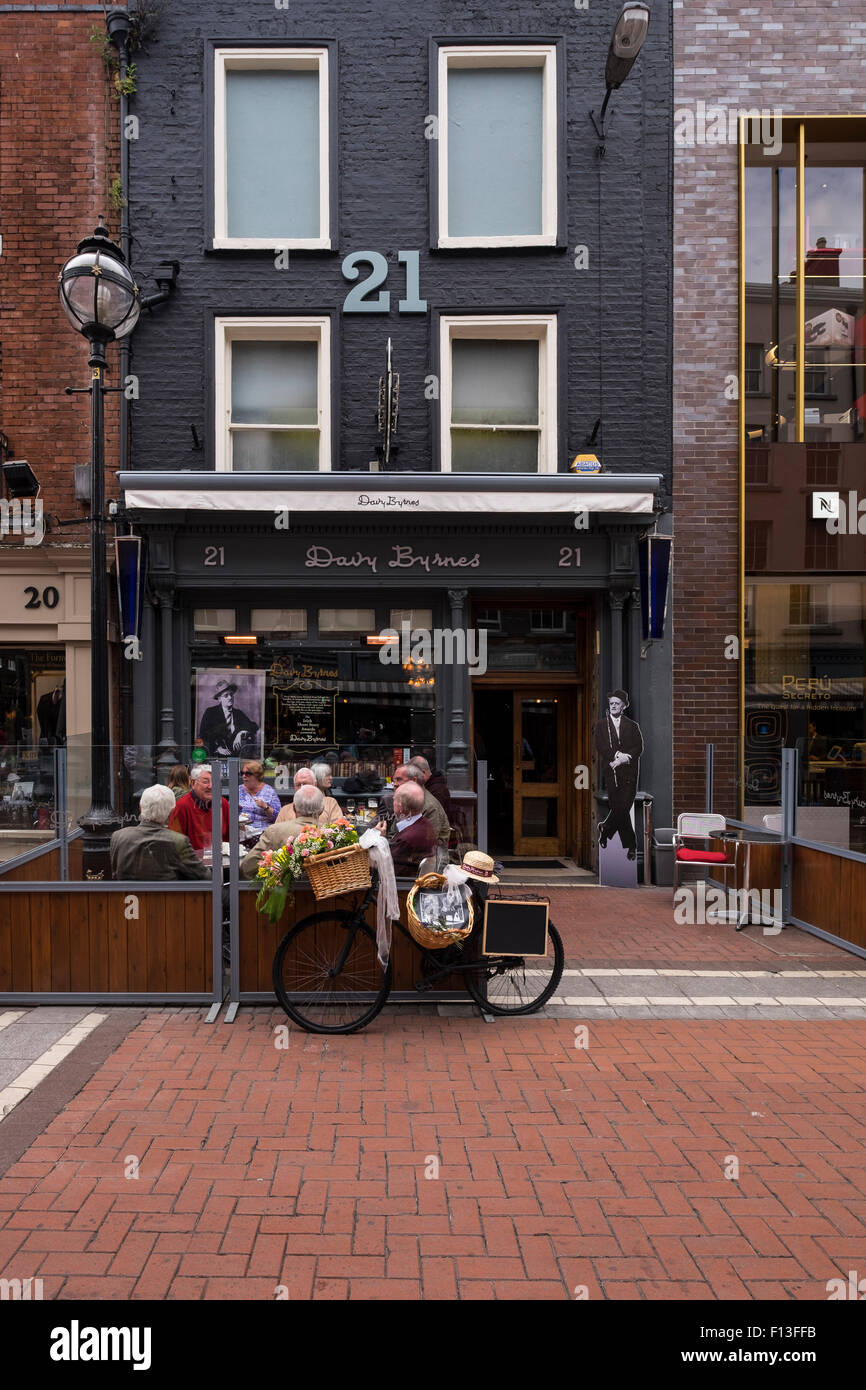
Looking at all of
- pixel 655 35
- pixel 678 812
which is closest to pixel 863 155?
pixel 655 35

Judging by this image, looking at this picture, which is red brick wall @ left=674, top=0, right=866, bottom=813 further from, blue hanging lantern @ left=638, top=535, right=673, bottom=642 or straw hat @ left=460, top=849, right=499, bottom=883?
straw hat @ left=460, top=849, right=499, bottom=883

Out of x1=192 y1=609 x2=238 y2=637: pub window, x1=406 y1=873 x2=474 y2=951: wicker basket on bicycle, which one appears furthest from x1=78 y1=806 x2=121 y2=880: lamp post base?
x1=192 y1=609 x2=238 y2=637: pub window

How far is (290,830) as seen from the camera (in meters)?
6.32

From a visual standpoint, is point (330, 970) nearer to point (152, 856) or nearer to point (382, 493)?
point (152, 856)

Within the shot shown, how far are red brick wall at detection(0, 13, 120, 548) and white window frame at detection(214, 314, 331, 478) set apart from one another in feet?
4.36

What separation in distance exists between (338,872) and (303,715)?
576cm

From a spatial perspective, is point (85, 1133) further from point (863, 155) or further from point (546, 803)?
point (863, 155)

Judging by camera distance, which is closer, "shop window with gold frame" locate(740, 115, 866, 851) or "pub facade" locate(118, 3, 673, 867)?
"pub facade" locate(118, 3, 673, 867)

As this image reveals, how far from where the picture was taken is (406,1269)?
3262 mm

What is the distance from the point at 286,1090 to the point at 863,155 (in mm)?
13287

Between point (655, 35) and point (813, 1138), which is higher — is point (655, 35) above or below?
above

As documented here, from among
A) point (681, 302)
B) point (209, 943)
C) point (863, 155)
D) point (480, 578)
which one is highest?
point (863, 155)

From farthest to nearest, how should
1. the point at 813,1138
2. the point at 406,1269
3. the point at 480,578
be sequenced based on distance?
the point at 480,578 < the point at 813,1138 < the point at 406,1269

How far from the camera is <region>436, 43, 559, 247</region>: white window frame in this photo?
11.2 meters
